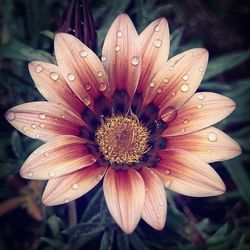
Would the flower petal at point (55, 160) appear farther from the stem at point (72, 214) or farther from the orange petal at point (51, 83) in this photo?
the stem at point (72, 214)

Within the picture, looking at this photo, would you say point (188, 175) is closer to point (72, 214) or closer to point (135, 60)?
point (135, 60)

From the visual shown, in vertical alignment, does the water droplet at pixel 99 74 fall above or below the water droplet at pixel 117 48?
below

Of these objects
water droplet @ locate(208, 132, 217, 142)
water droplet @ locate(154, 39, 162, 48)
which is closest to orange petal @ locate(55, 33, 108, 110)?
water droplet @ locate(154, 39, 162, 48)

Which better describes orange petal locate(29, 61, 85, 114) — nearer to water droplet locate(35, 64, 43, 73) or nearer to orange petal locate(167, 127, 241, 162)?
water droplet locate(35, 64, 43, 73)

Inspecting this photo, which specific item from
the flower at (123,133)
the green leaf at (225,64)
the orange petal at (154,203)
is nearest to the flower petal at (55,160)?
the flower at (123,133)

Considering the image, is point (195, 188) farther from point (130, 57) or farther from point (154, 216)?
point (130, 57)
